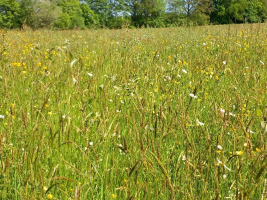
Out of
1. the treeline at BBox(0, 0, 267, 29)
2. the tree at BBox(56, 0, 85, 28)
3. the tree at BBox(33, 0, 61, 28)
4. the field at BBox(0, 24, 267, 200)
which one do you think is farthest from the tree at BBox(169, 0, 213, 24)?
the field at BBox(0, 24, 267, 200)

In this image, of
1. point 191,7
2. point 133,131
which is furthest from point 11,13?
point 133,131

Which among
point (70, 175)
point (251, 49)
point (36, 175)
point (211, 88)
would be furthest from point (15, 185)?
point (251, 49)

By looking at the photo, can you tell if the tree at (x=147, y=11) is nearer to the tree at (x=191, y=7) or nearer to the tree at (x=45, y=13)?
the tree at (x=191, y=7)

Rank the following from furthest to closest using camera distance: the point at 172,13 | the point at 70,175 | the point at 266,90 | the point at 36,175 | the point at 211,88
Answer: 1. the point at 172,13
2. the point at 211,88
3. the point at 266,90
4. the point at 70,175
5. the point at 36,175

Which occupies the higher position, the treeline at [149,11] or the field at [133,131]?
the treeline at [149,11]

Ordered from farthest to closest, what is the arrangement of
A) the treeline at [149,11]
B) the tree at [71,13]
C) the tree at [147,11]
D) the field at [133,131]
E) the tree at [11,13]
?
the tree at [147,11], the treeline at [149,11], the tree at [71,13], the tree at [11,13], the field at [133,131]

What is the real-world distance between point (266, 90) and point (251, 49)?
2117 millimetres

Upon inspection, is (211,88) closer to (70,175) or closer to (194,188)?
(194,188)

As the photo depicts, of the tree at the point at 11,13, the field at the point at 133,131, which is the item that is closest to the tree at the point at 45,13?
the tree at the point at 11,13

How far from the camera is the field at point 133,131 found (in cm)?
104

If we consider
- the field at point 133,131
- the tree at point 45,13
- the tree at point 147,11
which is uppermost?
the tree at point 147,11

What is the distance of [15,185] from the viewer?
110cm

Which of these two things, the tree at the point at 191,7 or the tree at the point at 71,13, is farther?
the tree at the point at 191,7

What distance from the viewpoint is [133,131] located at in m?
1.55
